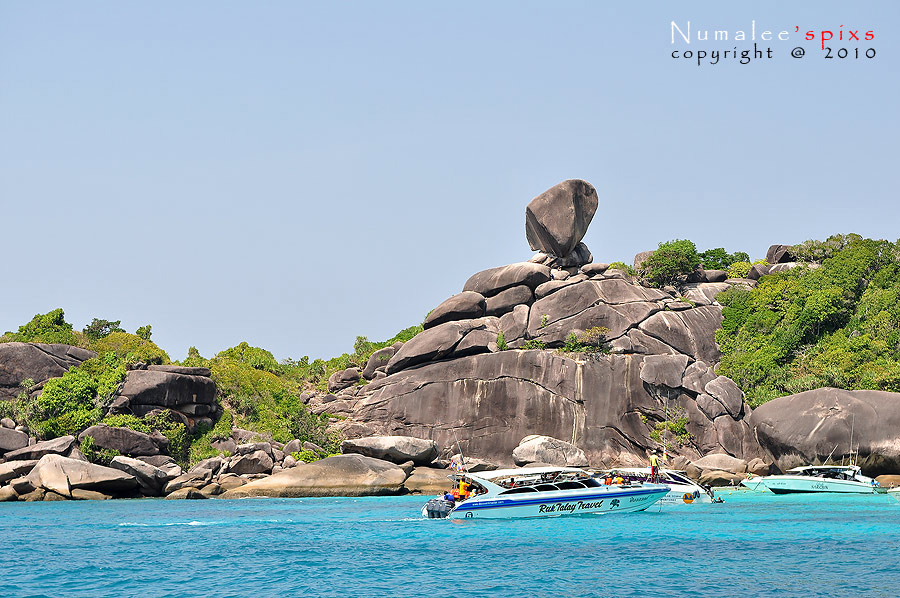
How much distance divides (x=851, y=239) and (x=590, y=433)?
31762mm

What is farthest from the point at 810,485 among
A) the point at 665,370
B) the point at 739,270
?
the point at 739,270

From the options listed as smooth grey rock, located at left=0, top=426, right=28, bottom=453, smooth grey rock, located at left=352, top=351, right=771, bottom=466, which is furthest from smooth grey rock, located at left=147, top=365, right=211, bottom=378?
smooth grey rock, located at left=352, top=351, right=771, bottom=466

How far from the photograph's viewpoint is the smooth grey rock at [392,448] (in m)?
59.6

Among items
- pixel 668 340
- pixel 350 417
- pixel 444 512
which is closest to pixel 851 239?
pixel 668 340

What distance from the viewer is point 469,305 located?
247 ft

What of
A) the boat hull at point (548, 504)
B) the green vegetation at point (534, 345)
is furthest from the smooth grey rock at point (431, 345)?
the boat hull at point (548, 504)

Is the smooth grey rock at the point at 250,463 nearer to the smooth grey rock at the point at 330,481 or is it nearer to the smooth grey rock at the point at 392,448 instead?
the smooth grey rock at the point at 330,481

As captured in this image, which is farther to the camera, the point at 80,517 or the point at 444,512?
the point at 80,517

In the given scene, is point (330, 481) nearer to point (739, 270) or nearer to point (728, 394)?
point (728, 394)

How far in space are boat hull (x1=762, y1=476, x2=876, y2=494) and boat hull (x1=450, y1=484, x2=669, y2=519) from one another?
16.6m

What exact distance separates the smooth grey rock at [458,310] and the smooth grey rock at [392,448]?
1648cm

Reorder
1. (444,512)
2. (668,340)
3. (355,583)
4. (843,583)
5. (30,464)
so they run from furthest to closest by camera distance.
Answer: (668,340), (30,464), (444,512), (355,583), (843,583)

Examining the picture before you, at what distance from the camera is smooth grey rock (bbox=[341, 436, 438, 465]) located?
59.6 meters

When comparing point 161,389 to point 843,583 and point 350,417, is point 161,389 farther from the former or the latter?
point 843,583
